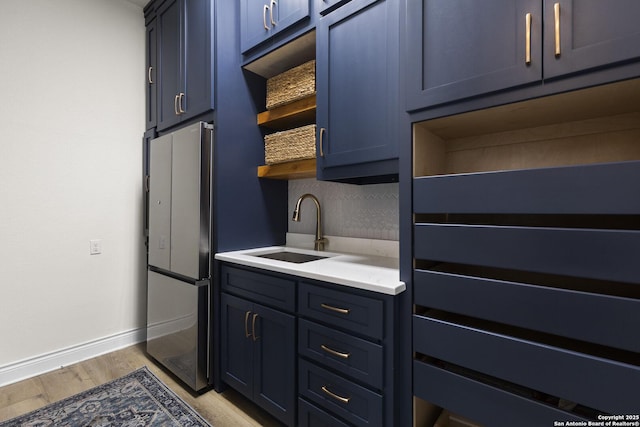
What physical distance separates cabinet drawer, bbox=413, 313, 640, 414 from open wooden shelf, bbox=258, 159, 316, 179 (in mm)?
1048

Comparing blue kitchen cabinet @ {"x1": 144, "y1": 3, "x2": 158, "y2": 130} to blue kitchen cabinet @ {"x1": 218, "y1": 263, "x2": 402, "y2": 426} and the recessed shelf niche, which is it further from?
the recessed shelf niche

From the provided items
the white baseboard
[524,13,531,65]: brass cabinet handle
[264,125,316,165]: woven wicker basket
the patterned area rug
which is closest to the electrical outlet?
the white baseboard

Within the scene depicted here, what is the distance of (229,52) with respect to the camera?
6.54 ft

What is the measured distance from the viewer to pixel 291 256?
6.84ft

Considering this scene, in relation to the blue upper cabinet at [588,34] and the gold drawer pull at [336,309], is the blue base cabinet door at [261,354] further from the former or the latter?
the blue upper cabinet at [588,34]

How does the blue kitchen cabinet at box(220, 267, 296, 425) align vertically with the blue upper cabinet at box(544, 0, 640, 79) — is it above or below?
below

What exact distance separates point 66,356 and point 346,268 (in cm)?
235

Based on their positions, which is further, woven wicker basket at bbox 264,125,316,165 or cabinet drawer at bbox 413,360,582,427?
woven wicker basket at bbox 264,125,316,165

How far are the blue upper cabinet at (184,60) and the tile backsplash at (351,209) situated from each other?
891 millimetres

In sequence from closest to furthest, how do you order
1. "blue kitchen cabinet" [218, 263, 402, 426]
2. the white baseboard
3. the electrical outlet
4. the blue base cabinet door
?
"blue kitchen cabinet" [218, 263, 402, 426] → the blue base cabinet door → the white baseboard → the electrical outlet

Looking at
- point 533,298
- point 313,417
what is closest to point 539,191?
point 533,298

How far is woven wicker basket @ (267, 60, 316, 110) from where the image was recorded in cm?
176

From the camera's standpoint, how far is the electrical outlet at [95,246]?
2.43m

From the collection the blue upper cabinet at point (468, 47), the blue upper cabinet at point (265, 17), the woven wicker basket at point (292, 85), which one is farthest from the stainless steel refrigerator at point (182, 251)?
the blue upper cabinet at point (468, 47)
